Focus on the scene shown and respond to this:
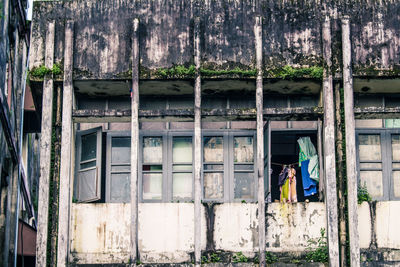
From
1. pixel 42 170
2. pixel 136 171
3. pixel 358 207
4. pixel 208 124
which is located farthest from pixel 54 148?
pixel 358 207

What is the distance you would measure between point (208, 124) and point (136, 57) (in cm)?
218

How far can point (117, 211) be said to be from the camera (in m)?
14.8

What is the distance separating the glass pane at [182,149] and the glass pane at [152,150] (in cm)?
28

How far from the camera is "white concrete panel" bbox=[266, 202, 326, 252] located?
14.6m

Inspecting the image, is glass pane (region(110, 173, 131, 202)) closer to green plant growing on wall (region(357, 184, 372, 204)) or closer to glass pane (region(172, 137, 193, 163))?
glass pane (region(172, 137, 193, 163))

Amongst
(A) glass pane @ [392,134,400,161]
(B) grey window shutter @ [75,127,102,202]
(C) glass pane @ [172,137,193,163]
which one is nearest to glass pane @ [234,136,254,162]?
(C) glass pane @ [172,137,193,163]

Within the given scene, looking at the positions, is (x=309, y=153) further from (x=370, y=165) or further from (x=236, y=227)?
(x=236, y=227)

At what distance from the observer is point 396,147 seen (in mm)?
15977

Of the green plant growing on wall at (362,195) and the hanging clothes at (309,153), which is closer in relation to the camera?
the green plant growing on wall at (362,195)

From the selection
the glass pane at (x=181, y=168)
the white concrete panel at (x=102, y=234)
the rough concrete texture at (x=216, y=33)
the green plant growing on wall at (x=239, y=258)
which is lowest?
the green plant growing on wall at (x=239, y=258)

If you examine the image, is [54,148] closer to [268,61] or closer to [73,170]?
[73,170]

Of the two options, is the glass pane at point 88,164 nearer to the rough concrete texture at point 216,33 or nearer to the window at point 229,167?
the rough concrete texture at point 216,33

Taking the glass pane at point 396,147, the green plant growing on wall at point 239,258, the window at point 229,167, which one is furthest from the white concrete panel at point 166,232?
the glass pane at point 396,147

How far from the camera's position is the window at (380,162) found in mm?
15750
